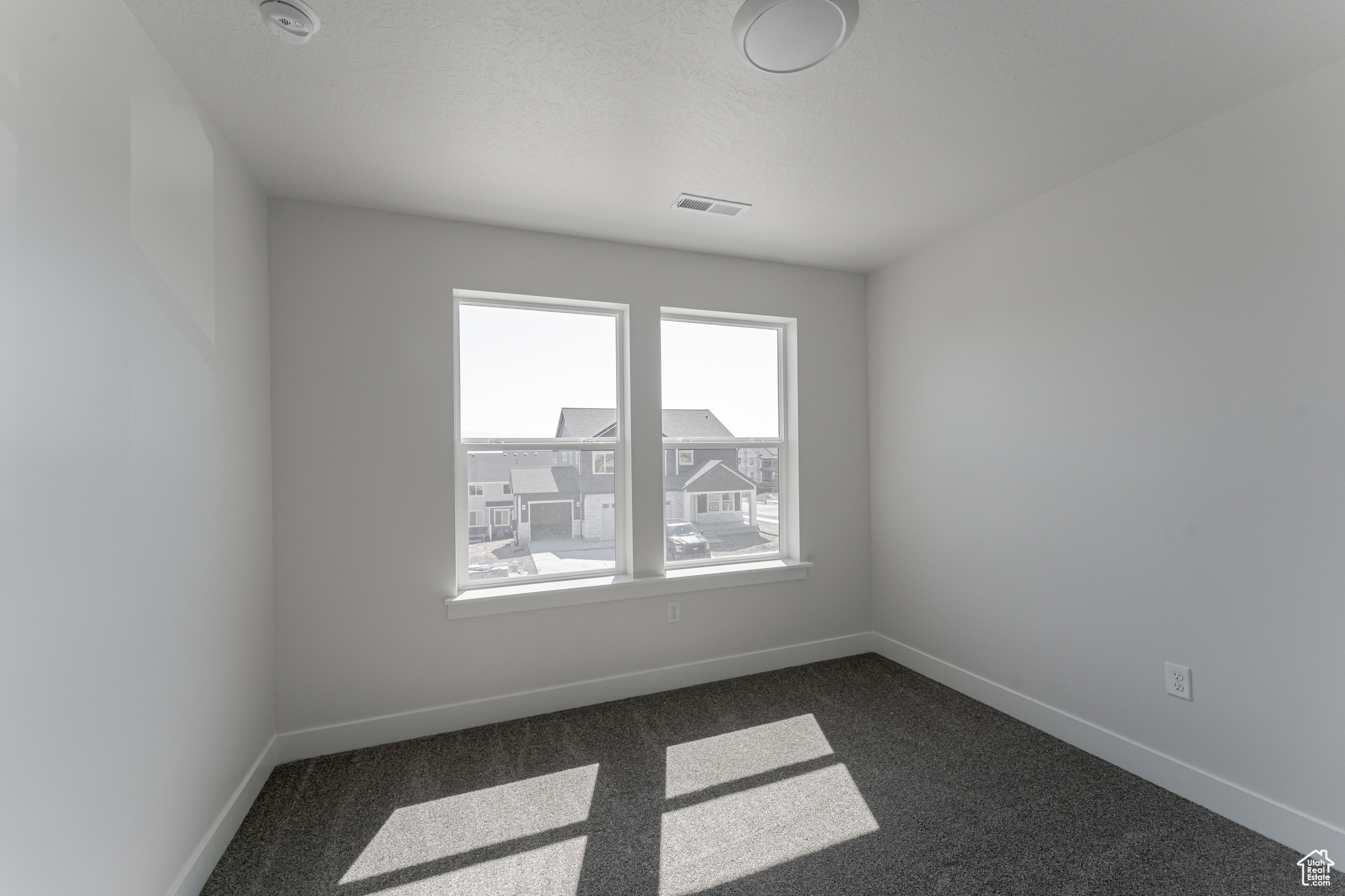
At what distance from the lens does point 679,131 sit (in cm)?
219

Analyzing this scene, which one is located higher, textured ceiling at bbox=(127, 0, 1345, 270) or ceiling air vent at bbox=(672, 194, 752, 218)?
textured ceiling at bbox=(127, 0, 1345, 270)

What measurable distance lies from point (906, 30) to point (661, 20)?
70 cm

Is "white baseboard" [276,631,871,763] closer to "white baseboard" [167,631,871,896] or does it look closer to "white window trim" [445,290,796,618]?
"white baseboard" [167,631,871,896]

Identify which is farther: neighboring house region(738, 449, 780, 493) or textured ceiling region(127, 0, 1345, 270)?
neighboring house region(738, 449, 780, 493)

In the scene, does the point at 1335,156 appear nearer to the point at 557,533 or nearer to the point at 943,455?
the point at 943,455

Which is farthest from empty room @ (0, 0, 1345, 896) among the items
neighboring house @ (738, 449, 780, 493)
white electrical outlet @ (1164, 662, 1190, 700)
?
neighboring house @ (738, 449, 780, 493)

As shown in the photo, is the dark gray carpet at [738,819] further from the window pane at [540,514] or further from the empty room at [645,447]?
the window pane at [540,514]

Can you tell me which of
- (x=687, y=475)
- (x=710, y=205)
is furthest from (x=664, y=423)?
(x=710, y=205)

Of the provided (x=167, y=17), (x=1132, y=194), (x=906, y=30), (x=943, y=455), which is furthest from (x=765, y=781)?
(x=167, y=17)

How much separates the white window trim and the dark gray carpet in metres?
0.63

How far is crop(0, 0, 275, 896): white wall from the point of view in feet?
3.80

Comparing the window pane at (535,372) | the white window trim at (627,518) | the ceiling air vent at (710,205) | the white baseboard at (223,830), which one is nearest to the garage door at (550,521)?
the white window trim at (627,518)

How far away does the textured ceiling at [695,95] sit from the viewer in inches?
64.6

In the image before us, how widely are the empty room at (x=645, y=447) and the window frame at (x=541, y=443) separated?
0.09ft
